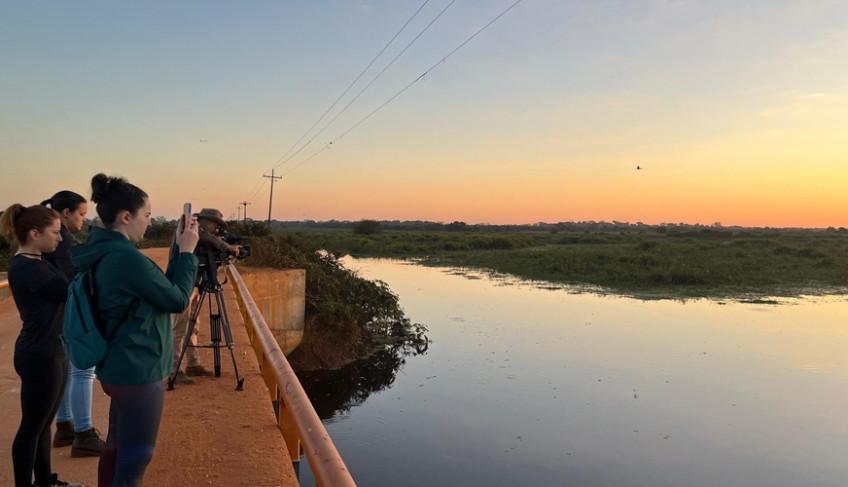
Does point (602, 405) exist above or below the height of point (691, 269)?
below

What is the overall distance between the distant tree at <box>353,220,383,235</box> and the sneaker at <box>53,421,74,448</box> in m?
82.3

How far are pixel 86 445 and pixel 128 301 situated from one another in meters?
2.08

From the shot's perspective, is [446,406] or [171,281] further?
[446,406]

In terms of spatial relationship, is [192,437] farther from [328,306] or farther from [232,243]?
[328,306]

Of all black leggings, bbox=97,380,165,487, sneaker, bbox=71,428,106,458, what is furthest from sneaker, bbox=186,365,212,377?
black leggings, bbox=97,380,165,487

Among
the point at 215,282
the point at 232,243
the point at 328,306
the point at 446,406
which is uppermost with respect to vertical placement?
the point at 232,243

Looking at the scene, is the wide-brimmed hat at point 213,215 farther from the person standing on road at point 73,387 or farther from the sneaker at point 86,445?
the sneaker at point 86,445

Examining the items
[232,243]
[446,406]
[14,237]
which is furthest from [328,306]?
[14,237]

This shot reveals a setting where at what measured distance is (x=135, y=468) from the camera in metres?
2.48

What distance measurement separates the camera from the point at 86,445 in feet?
12.5

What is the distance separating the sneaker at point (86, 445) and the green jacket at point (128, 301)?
1855 mm

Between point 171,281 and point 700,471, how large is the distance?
8333 mm

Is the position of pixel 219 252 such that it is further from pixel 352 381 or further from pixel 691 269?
pixel 691 269

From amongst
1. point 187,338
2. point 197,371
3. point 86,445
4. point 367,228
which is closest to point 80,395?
point 86,445
